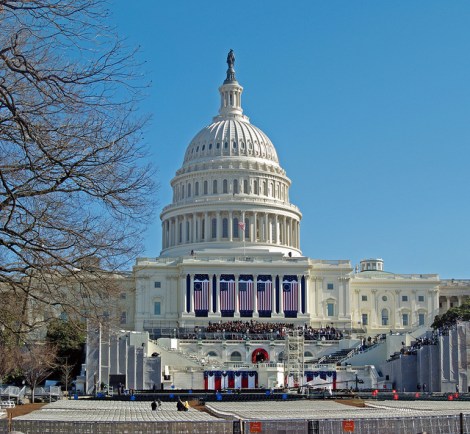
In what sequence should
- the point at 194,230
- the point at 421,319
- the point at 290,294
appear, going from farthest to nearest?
1. the point at 194,230
2. the point at 421,319
3. the point at 290,294

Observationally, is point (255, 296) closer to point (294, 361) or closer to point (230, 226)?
point (230, 226)

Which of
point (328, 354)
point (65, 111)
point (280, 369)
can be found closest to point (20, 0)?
point (65, 111)

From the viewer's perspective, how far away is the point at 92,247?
3347 cm

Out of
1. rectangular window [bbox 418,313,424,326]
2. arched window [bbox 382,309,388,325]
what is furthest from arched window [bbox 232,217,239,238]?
rectangular window [bbox 418,313,424,326]

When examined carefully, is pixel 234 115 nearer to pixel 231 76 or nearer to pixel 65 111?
pixel 231 76

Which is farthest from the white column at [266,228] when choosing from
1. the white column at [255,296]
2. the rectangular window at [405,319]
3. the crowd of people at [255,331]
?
the rectangular window at [405,319]

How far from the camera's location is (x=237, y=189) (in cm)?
16712

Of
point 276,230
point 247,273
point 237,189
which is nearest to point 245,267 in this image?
point 247,273

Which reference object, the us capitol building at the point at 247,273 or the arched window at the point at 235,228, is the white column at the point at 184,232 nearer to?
the us capitol building at the point at 247,273

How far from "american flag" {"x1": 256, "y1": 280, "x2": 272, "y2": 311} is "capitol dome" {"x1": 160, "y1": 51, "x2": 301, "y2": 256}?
846 cm

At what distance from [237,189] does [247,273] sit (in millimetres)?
20190

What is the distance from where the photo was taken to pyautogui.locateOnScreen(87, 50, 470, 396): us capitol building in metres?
149

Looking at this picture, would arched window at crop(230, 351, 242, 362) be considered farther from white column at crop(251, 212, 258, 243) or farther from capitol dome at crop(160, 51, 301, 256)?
white column at crop(251, 212, 258, 243)

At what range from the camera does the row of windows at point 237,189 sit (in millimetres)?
167250
